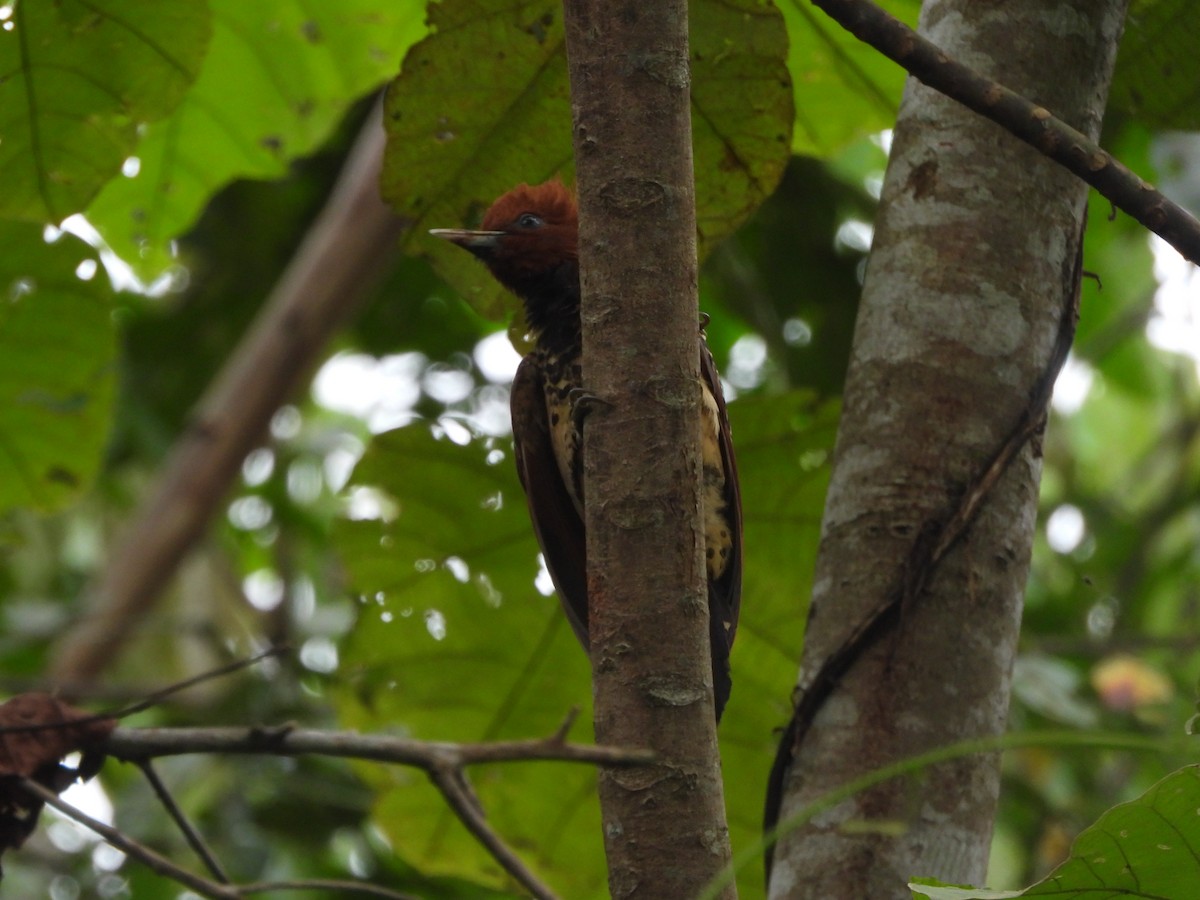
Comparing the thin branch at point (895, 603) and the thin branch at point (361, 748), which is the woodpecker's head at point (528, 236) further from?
the thin branch at point (361, 748)

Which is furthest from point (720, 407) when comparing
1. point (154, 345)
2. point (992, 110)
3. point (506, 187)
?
point (154, 345)

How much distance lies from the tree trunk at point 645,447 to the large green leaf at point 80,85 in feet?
3.98

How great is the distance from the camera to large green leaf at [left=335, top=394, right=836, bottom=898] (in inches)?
126

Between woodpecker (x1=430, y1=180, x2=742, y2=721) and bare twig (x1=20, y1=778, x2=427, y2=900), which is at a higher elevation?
woodpecker (x1=430, y1=180, x2=742, y2=721)

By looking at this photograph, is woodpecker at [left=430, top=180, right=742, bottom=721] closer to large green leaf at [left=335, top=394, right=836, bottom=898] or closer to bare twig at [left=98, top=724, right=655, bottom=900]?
large green leaf at [left=335, top=394, right=836, bottom=898]

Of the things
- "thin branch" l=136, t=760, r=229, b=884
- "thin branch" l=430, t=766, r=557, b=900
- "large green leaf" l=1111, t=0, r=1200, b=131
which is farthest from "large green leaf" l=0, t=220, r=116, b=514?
"large green leaf" l=1111, t=0, r=1200, b=131

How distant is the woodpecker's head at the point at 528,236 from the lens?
125 inches

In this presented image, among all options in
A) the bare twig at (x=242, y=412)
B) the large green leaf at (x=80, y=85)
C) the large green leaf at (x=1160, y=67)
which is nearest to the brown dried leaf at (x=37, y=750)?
the large green leaf at (x=80, y=85)

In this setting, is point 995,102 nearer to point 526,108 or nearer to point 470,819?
point 470,819

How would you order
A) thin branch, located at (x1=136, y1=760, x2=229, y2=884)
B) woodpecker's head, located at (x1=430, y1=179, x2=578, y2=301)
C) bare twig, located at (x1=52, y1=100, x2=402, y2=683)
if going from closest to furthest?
thin branch, located at (x1=136, y1=760, x2=229, y2=884) → woodpecker's head, located at (x1=430, y1=179, x2=578, y2=301) → bare twig, located at (x1=52, y1=100, x2=402, y2=683)

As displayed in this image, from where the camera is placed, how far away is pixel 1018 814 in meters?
5.28

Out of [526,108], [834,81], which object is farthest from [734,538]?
[834,81]

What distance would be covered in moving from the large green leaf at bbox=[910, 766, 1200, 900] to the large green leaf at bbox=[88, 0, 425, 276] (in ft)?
9.29

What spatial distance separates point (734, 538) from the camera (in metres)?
2.97
